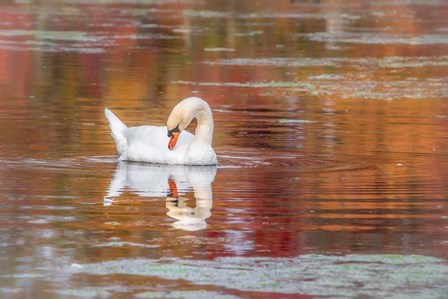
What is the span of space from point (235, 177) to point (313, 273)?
4.88 metres

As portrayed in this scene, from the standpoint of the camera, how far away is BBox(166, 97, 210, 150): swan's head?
15.2 metres

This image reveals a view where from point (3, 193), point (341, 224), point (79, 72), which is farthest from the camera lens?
point (79, 72)

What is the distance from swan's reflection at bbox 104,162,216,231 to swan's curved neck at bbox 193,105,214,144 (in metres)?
0.32

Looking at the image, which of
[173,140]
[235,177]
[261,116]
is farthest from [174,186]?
[261,116]

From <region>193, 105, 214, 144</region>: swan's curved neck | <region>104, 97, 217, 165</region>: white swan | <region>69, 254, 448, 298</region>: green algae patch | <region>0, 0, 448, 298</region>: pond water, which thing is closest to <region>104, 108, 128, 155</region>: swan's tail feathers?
<region>104, 97, 217, 165</region>: white swan

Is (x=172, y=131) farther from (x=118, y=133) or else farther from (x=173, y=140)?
(x=118, y=133)

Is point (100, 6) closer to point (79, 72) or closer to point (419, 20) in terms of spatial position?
point (419, 20)

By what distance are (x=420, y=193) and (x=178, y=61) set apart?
17.4 m

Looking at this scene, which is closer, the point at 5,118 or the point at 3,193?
the point at 3,193

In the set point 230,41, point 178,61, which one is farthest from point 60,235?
point 230,41

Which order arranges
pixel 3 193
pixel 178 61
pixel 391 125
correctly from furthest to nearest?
pixel 178 61, pixel 391 125, pixel 3 193

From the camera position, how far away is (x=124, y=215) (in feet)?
38.4

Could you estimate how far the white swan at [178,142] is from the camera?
15211mm

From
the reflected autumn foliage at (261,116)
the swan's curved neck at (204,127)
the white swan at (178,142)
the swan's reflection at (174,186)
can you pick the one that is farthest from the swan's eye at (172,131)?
the reflected autumn foliage at (261,116)
